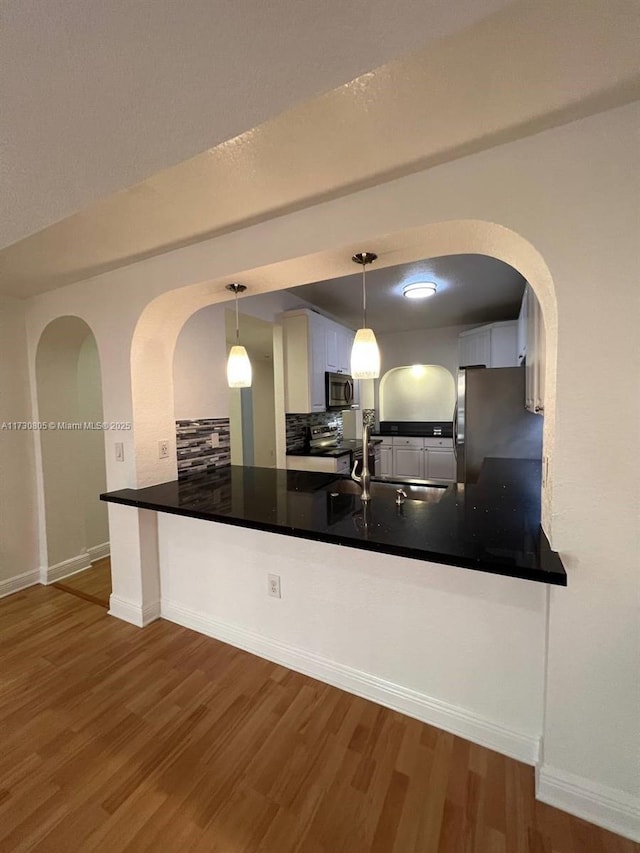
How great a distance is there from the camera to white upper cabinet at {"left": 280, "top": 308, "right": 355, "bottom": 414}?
3.55 meters

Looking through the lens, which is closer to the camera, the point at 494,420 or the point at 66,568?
the point at 66,568

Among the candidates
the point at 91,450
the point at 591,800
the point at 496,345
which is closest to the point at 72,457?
the point at 91,450

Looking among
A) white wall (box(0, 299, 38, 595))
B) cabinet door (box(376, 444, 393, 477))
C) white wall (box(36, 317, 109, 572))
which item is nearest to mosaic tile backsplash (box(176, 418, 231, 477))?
white wall (box(36, 317, 109, 572))

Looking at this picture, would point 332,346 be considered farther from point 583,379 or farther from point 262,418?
point 583,379

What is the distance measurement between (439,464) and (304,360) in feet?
8.29

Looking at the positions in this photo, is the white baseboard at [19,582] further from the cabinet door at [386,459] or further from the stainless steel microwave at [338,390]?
the cabinet door at [386,459]

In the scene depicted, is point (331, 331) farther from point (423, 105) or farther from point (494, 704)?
point (494, 704)

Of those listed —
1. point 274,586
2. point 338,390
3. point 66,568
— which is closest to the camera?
point 274,586

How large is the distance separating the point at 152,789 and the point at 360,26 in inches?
→ 90.0

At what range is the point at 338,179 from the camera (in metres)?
1.32

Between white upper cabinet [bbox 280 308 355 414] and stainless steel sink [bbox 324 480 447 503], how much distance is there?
54.9 inches

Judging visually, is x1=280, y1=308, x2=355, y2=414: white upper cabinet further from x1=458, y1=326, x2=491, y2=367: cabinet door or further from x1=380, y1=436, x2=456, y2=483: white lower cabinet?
x1=458, y1=326, x2=491, y2=367: cabinet door

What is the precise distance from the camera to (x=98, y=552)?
129 inches

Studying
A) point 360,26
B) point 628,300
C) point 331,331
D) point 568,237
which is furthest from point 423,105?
point 331,331
